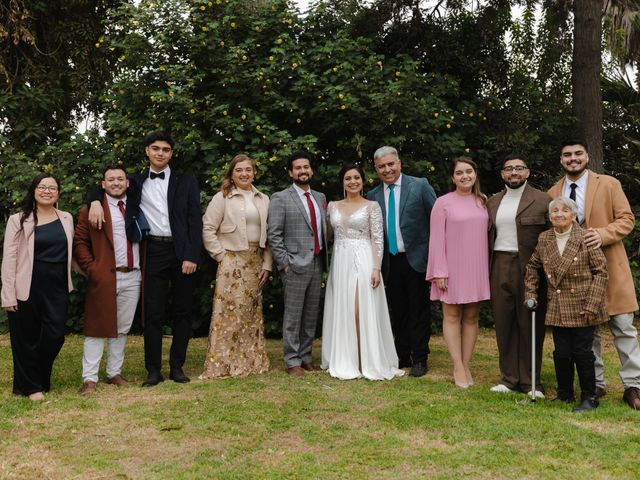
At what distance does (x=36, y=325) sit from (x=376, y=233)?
122 inches

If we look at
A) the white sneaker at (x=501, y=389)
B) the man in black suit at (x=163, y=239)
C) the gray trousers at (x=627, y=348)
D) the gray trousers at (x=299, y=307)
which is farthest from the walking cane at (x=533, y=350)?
the man in black suit at (x=163, y=239)

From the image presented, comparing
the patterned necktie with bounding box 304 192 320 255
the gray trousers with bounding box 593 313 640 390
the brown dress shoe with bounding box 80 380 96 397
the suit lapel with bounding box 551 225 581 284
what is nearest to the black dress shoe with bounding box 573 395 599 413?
the gray trousers with bounding box 593 313 640 390

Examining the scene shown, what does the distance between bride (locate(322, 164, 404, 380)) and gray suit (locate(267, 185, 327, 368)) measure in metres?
0.23

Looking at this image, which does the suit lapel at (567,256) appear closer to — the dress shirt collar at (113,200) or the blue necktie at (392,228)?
the blue necktie at (392,228)

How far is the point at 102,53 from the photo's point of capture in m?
11.9

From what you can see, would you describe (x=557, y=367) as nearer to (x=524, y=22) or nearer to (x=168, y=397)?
(x=168, y=397)

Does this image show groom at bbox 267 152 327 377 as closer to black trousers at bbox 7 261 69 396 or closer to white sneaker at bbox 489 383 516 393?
white sneaker at bbox 489 383 516 393

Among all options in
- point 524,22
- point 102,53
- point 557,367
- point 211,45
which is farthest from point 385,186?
point 102,53

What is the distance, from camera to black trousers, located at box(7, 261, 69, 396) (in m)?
5.79

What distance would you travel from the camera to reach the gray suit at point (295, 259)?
6569 millimetres

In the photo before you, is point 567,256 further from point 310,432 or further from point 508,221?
point 310,432

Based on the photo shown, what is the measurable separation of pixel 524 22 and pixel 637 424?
814 cm

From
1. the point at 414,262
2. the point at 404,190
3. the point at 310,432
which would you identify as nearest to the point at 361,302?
the point at 414,262

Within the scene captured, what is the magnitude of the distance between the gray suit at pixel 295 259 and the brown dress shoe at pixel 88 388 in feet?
5.86
